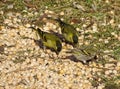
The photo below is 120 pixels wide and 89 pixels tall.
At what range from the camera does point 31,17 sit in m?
10.4

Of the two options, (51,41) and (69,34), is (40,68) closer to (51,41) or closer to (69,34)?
(51,41)

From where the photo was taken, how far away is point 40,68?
861 centimetres

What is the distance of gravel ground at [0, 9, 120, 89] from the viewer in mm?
8258

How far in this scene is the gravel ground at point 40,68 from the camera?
826 centimetres

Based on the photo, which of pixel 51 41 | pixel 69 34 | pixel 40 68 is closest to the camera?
pixel 40 68

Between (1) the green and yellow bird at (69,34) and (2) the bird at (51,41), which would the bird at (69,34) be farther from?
(2) the bird at (51,41)

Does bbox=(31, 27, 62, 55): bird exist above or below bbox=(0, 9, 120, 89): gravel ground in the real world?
above

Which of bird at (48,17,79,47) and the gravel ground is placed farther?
bird at (48,17,79,47)

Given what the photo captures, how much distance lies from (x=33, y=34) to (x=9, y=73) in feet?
5.17

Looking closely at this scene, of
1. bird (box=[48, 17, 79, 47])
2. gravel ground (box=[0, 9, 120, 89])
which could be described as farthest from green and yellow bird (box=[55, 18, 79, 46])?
gravel ground (box=[0, 9, 120, 89])

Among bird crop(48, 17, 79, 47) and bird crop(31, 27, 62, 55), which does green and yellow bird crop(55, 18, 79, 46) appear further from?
bird crop(31, 27, 62, 55)

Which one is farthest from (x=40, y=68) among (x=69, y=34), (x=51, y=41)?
(x=69, y=34)

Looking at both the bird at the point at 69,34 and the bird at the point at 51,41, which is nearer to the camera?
the bird at the point at 51,41

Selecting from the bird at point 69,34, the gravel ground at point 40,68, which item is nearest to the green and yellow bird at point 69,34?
the bird at point 69,34
